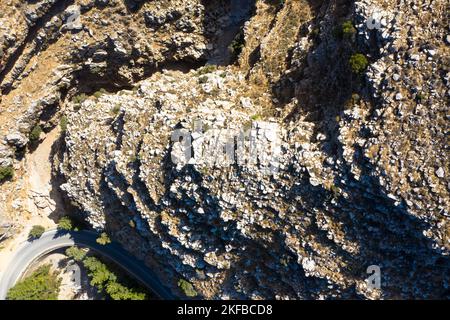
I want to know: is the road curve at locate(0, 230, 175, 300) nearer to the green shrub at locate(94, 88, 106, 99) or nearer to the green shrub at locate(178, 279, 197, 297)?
the green shrub at locate(178, 279, 197, 297)

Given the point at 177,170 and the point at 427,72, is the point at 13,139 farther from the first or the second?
the point at 427,72

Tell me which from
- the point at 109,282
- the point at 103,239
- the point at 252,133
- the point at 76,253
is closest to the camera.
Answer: the point at 252,133

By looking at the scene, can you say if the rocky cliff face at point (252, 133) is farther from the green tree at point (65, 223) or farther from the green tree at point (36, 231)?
the green tree at point (36, 231)

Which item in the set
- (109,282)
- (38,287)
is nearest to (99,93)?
→ (109,282)

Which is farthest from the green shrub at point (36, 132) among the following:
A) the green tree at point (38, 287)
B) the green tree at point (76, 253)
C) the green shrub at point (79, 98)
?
the green tree at point (38, 287)

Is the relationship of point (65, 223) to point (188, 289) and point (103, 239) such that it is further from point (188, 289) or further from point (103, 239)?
point (188, 289)

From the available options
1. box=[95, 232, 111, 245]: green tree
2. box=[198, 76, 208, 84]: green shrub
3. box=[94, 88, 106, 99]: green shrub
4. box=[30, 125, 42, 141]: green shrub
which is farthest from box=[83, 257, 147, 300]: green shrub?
box=[198, 76, 208, 84]: green shrub

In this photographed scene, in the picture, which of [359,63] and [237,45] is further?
[237,45]
